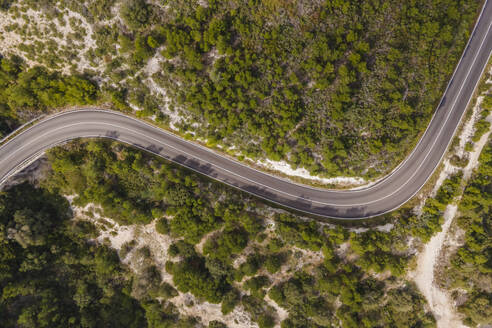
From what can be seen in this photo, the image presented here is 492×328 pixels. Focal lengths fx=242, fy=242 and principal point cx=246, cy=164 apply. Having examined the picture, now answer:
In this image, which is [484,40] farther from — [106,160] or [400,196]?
[106,160]

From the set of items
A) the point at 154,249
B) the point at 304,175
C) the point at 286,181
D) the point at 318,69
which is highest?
the point at 318,69

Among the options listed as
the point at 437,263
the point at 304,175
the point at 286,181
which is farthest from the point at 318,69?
the point at 437,263

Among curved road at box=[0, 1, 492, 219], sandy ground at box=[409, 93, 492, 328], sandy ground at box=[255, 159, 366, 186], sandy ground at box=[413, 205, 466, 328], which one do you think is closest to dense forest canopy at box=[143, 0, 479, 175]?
sandy ground at box=[255, 159, 366, 186]

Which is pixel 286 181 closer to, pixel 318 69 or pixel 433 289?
pixel 318 69

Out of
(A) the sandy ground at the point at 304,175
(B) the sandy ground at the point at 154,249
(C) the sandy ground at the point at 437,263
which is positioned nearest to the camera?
(C) the sandy ground at the point at 437,263

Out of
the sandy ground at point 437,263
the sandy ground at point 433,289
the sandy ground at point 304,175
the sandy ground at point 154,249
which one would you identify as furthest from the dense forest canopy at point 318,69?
the sandy ground at point 154,249

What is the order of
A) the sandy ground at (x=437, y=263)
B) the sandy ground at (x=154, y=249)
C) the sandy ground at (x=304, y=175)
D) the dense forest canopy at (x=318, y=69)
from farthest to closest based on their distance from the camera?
1. the sandy ground at (x=154, y=249)
2. the sandy ground at (x=304, y=175)
3. the sandy ground at (x=437, y=263)
4. the dense forest canopy at (x=318, y=69)

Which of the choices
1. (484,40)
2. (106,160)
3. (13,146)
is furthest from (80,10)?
(484,40)

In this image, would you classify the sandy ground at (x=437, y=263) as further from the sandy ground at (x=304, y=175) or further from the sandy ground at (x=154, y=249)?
the sandy ground at (x=154, y=249)
